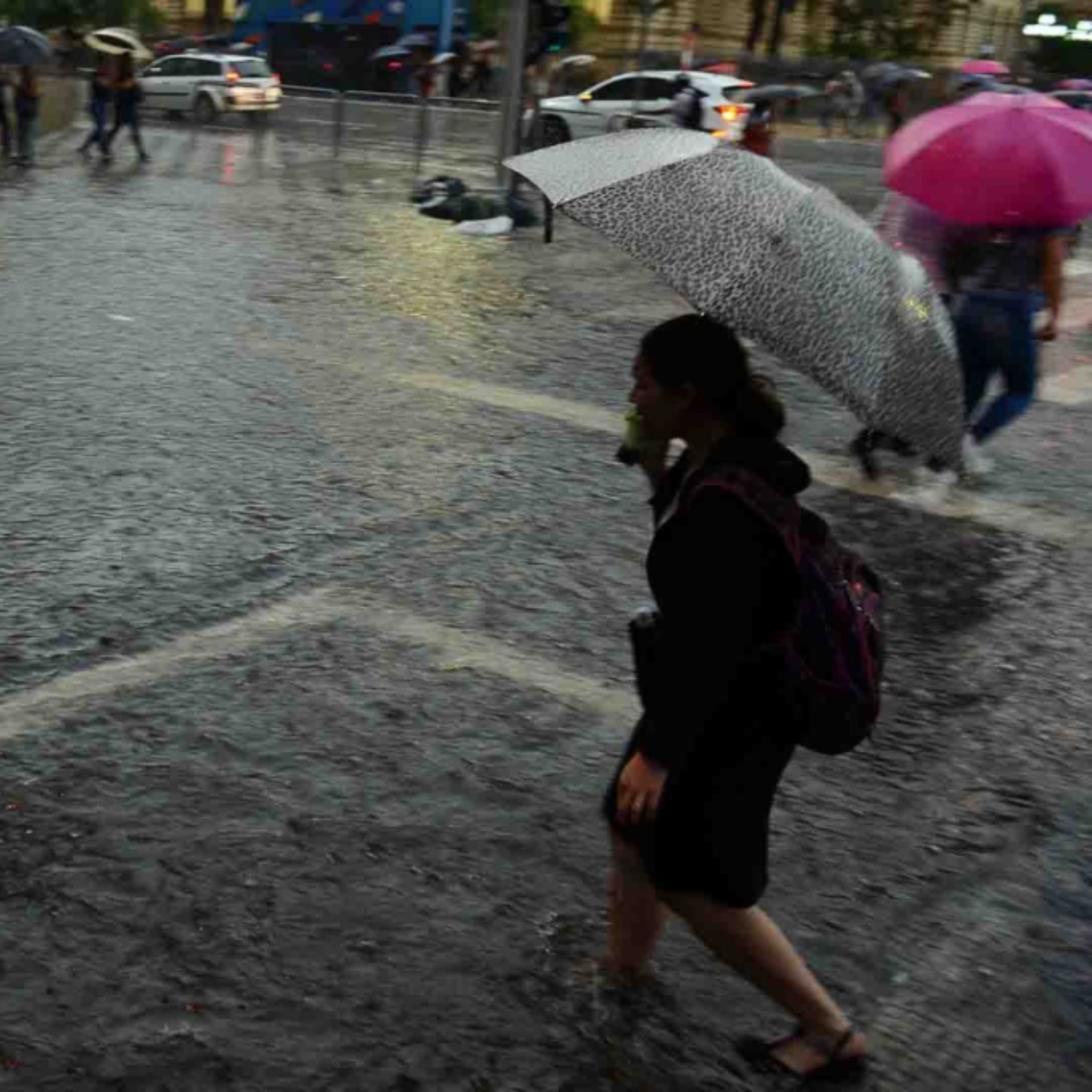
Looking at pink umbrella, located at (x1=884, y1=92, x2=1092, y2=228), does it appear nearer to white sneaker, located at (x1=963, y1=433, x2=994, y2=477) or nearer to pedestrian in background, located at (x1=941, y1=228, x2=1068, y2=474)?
pedestrian in background, located at (x1=941, y1=228, x2=1068, y2=474)

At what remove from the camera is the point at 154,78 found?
32781 mm

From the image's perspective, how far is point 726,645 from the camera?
2.63m

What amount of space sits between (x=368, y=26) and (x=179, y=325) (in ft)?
128

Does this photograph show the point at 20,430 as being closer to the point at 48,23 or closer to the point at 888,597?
the point at 888,597

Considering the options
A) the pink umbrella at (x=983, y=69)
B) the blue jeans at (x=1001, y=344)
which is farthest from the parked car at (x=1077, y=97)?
the blue jeans at (x=1001, y=344)

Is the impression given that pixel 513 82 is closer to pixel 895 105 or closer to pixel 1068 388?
pixel 1068 388

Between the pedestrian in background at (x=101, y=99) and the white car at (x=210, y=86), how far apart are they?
9262 millimetres

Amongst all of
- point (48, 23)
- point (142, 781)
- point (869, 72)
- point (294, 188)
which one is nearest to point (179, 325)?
point (142, 781)

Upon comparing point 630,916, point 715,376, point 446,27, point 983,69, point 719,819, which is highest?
point 715,376

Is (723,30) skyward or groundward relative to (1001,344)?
groundward

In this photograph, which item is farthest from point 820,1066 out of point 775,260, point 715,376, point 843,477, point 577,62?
point 577,62

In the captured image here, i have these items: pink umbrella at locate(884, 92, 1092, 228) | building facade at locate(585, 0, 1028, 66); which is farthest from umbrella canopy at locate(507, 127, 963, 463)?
building facade at locate(585, 0, 1028, 66)

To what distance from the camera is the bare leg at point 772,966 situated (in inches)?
115

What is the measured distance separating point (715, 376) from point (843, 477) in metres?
5.03
